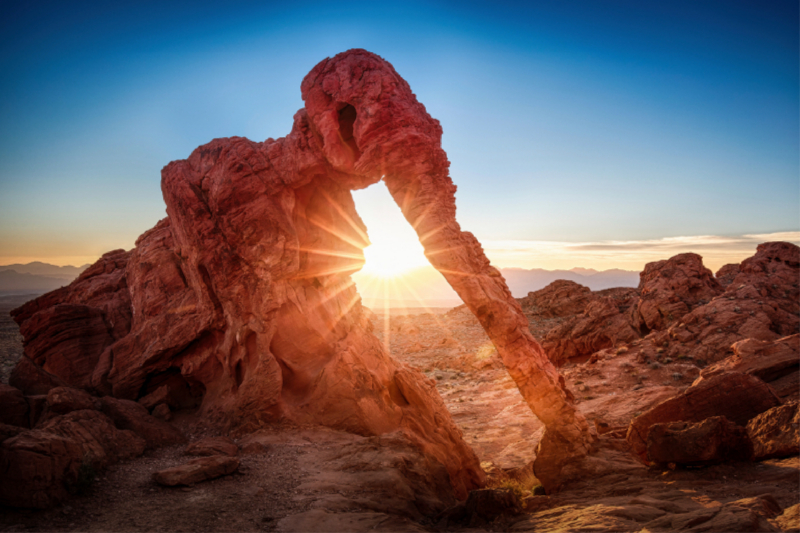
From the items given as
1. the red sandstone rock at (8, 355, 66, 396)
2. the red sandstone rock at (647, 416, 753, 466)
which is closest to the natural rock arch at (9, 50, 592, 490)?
the red sandstone rock at (8, 355, 66, 396)

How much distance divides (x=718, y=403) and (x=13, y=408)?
22.4 m

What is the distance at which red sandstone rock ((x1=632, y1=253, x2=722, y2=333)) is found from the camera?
31.4 metres

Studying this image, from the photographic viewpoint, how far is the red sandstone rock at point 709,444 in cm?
1102

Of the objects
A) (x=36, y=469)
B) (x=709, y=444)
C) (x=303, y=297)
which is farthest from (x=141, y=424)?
(x=709, y=444)

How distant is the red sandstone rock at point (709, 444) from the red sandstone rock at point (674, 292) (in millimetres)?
22071

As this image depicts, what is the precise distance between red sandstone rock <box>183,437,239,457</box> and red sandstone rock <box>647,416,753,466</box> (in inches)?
514

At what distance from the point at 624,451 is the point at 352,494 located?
33.5 ft

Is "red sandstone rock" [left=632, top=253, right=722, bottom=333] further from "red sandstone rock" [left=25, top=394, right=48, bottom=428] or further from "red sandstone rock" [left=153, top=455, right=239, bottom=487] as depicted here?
"red sandstone rock" [left=25, top=394, right=48, bottom=428]

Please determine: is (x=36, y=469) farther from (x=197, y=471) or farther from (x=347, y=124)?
(x=347, y=124)

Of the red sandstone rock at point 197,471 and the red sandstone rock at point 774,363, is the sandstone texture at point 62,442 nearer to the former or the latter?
the red sandstone rock at point 197,471

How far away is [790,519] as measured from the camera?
6.74 meters

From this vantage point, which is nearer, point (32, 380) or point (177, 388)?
point (32, 380)

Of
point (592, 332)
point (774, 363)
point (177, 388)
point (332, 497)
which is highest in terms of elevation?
point (774, 363)

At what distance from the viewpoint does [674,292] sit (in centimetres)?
3250
